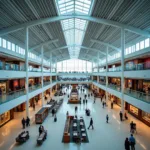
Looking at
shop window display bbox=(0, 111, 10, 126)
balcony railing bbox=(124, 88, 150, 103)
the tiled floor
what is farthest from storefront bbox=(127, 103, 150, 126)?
shop window display bbox=(0, 111, 10, 126)

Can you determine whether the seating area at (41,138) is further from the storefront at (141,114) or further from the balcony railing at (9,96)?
the storefront at (141,114)

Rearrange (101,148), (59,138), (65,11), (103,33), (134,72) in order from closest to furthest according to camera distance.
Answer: (101,148), (59,138), (134,72), (65,11), (103,33)

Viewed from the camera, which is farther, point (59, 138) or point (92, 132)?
point (92, 132)

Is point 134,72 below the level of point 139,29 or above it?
below

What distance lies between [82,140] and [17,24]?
1444 cm

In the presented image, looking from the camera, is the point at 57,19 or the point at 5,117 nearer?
the point at 5,117

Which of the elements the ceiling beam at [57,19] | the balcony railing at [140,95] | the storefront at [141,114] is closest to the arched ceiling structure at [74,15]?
the ceiling beam at [57,19]

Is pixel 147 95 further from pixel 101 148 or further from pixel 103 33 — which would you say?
pixel 103 33

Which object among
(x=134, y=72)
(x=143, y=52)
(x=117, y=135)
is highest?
(x=143, y=52)

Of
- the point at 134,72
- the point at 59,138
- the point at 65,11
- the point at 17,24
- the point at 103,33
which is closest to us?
the point at 59,138

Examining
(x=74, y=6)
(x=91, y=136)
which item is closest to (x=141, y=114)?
(x=91, y=136)

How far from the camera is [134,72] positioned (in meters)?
15.5

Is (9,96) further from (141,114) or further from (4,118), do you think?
(141,114)

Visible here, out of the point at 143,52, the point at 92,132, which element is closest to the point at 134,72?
the point at 143,52
